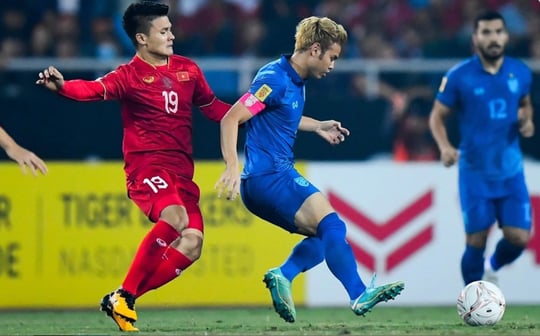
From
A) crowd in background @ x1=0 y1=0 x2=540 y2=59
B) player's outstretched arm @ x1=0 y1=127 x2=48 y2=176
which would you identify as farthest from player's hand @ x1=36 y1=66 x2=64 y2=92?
crowd in background @ x1=0 y1=0 x2=540 y2=59

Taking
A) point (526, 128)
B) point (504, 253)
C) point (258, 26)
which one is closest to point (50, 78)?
point (526, 128)

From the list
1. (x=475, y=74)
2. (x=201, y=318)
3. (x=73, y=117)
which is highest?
(x=475, y=74)

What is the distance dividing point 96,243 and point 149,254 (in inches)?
159

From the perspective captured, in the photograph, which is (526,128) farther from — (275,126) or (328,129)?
(275,126)

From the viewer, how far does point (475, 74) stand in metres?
11.3

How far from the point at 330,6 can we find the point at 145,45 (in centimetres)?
684

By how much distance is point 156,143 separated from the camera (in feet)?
31.2

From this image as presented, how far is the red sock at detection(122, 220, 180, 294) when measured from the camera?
9258mm

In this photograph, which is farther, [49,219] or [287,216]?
[49,219]

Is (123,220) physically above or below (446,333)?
below

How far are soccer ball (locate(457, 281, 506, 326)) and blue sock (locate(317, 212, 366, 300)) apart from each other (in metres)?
0.96

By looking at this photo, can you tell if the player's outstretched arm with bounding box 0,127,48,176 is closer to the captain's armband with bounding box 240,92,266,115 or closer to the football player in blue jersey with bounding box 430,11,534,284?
the captain's armband with bounding box 240,92,266,115

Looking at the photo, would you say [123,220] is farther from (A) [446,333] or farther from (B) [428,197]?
(A) [446,333]

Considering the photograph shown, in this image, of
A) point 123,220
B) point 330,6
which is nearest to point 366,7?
point 330,6
